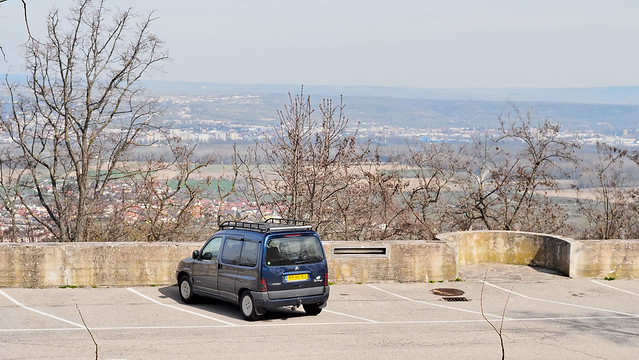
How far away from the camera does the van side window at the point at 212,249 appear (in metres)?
14.4

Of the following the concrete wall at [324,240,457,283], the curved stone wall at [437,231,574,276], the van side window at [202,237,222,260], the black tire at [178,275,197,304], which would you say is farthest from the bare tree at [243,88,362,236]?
the van side window at [202,237,222,260]

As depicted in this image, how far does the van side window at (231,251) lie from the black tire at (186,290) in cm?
115

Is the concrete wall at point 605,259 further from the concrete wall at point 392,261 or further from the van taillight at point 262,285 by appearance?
the van taillight at point 262,285

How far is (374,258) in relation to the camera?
56.1 ft

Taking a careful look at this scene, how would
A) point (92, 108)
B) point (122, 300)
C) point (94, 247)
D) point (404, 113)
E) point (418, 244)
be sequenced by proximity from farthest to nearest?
point (404, 113), point (92, 108), point (418, 244), point (94, 247), point (122, 300)

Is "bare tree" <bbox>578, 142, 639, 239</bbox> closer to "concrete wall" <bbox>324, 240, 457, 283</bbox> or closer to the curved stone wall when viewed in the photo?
the curved stone wall

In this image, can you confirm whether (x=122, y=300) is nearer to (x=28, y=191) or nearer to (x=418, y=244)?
(x=418, y=244)

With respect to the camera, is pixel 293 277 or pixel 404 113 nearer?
pixel 293 277

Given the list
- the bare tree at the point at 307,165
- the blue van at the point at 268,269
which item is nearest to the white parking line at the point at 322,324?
the blue van at the point at 268,269

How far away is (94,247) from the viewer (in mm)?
16109

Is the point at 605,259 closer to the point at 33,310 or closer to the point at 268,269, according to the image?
the point at 268,269

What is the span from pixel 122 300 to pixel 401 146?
61.5ft

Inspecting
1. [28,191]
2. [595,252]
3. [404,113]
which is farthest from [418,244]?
[404,113]

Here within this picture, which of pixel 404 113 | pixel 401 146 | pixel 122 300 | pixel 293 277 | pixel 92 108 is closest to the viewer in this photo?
pixel 293 277
